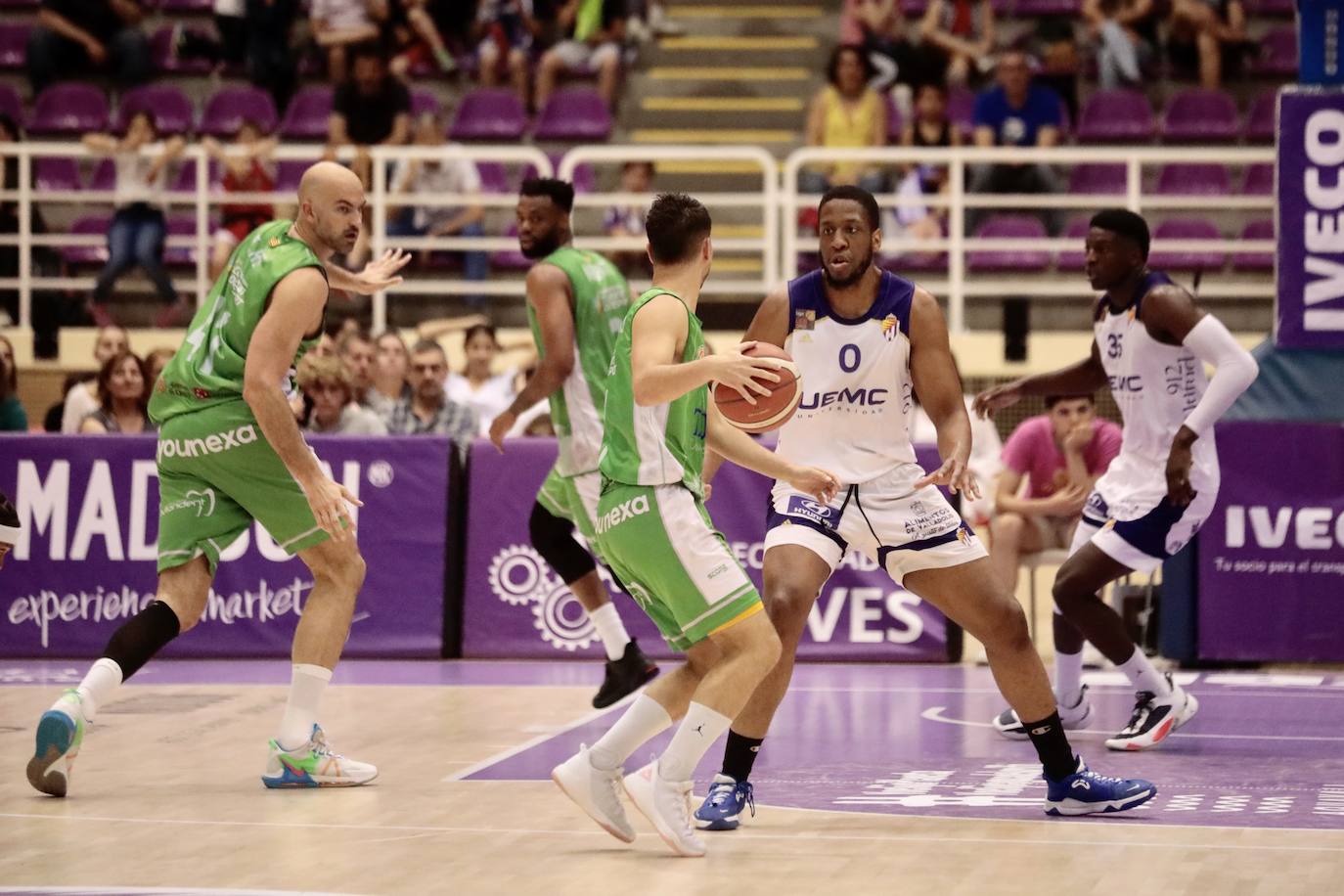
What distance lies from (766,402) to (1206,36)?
12.8m

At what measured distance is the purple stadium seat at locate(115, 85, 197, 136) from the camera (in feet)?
58.0

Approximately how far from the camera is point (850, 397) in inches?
253

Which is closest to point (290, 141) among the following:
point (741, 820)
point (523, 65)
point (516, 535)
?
point (523, 65)

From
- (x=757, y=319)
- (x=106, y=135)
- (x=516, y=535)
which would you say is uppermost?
(x=106, y=135)

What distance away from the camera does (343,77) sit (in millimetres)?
17938

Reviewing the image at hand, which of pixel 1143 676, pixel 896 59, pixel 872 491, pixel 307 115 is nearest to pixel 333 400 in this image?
pixel 1143 676

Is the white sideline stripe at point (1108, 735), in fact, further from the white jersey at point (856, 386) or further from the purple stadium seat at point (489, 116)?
the purple stadium seat at point (489, 116)

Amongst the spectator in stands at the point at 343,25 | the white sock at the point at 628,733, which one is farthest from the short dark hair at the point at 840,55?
the white sock at the point at 628,733

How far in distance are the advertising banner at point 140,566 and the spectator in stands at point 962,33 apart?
27.8 ft

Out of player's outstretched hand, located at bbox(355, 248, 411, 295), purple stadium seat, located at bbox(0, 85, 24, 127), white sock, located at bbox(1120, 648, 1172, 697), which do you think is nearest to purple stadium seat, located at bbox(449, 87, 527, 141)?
purple stadium seat, located at bbox(0, 85, 24, 127)

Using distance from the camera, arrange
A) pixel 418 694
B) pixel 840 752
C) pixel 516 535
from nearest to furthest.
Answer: pixel 840 752, pixel 418 694, pixel 516 535

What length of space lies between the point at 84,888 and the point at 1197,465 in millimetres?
4749

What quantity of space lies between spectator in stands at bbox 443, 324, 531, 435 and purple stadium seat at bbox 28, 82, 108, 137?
250 inches

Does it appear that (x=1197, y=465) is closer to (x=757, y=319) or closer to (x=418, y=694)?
(x=757, y=319)
